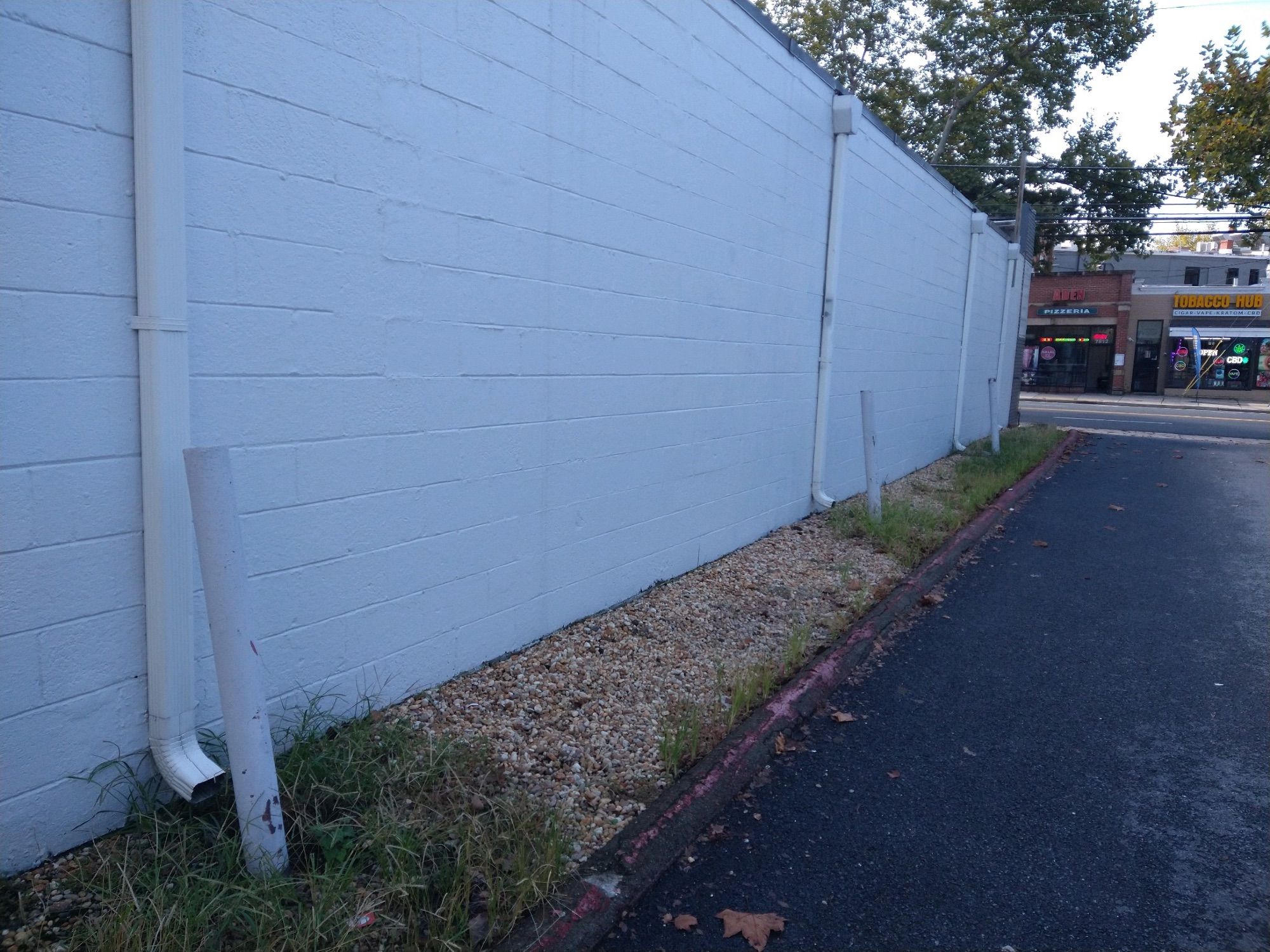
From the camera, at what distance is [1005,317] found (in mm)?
19047

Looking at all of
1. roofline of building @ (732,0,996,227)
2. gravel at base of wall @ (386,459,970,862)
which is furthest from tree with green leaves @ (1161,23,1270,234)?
gravel at base of wall @ (386,459,970,862)

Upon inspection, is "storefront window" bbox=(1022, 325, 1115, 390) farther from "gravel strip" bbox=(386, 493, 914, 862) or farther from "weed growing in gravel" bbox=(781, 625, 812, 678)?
"weed growing in gravel" bbox=(781, 625, 812, 678)

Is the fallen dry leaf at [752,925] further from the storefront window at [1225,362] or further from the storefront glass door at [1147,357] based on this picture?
the storefront glass door at [1147,357]

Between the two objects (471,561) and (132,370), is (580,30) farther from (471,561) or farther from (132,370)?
(132,370)

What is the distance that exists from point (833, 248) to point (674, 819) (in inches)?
249

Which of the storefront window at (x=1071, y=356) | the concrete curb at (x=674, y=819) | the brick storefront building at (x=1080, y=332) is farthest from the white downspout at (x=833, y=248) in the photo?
the storefront window at (x=1071, y=356)

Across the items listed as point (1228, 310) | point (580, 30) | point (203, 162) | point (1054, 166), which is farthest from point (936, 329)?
point (1228, 310)

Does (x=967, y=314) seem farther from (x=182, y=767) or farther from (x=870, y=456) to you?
(x=182, y=767)

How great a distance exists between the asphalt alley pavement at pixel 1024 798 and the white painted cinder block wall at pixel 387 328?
166cm

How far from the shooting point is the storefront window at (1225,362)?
133ft

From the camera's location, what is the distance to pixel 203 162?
10.4ft

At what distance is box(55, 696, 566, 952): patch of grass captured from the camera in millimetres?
2637

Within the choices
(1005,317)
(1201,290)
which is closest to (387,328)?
(1005,317)

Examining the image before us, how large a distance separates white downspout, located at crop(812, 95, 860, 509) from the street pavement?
17398 millimetres
